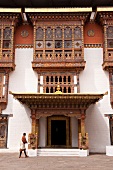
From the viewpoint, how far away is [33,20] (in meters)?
13.6

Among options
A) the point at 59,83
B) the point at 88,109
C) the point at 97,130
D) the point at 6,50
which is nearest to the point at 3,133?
the point at 59,83

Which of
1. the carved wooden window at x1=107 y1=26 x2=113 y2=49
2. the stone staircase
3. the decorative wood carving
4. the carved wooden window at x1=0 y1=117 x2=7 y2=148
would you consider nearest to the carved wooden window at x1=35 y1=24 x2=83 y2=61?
the decorative wood carving

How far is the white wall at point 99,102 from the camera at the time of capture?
40.8ft

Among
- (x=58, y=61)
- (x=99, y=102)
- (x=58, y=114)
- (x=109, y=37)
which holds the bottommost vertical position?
(x=58, y=114)

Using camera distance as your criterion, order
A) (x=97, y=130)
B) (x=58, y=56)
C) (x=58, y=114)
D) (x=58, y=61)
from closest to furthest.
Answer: (x=58, y=114) < (x=97, y=130) < (x=58, y=61) < (x=58, y=56)

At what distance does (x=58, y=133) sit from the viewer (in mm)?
13023

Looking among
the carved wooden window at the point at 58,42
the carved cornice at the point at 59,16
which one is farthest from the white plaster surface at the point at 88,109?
the carved cornice at the point at 59,16

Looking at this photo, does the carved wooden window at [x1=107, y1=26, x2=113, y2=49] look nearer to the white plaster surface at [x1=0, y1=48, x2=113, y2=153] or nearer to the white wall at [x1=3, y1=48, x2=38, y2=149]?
the white plaster surface at [x1=0, y1=48, x2=113, y2=153]

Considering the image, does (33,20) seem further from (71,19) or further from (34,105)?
(34,105)

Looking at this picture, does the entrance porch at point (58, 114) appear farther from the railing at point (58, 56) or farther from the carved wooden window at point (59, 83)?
the railing at point (58, 56)

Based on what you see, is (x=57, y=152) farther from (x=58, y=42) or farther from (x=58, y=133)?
(x=58, y=42)

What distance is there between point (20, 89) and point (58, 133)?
366 centimetres

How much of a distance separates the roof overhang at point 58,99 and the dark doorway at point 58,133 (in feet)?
6.80

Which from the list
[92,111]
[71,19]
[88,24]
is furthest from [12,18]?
[92,111]
